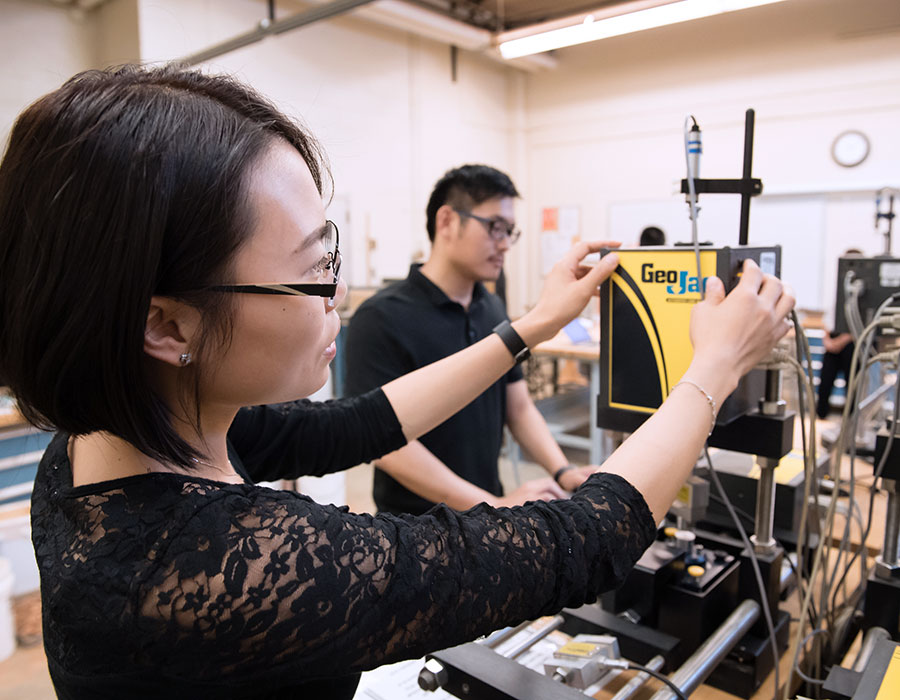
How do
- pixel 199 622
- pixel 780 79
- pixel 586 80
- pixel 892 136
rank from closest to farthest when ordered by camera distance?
1. pixel 199 622
2. pixel 892 136
3. pixel 780 79
4. pixel 586 80

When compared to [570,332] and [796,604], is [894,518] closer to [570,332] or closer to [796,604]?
[796,604]

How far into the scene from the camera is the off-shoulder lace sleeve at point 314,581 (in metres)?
0.52

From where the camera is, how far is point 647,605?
101 centimetres

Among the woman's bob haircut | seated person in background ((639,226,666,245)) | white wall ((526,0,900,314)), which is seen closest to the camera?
the woman's bob haircut

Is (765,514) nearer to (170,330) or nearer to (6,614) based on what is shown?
(170,330)

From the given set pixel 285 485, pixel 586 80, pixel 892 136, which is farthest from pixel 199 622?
pixel 586 80

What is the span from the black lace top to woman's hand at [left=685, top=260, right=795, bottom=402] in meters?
0.21

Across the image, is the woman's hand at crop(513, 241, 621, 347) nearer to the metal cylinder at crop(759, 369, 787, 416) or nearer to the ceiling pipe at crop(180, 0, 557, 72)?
the metal cylinder at crop(759, 369, 787, 416)

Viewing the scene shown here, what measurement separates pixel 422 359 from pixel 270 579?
116 cm

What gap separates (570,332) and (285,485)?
75.7 inches

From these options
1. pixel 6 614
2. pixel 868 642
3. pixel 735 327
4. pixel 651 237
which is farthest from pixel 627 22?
pixel 6 614

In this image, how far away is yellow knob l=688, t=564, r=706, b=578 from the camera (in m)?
1.00

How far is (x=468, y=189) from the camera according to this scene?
188cm

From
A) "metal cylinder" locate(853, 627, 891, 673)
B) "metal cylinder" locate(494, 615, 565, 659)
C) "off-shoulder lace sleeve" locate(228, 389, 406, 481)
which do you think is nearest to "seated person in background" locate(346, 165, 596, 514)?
"metal cylinder" locate(494, 615, 565, 659)
